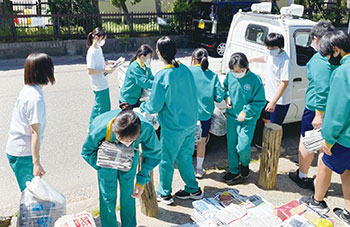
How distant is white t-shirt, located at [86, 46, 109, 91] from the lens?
5.55 metres

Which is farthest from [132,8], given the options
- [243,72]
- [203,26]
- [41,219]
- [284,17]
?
[41,219]

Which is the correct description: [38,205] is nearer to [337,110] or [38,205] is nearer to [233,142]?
[233,142]

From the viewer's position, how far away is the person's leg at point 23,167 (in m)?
3.40

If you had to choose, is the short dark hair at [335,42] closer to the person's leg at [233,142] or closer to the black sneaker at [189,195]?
the person's leg at [233,142]

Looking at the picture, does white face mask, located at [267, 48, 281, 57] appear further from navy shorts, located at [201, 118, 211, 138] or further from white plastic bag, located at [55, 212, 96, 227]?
white plastic bag, located at [55, 212, 96, 227]

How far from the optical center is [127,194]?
3441 mm

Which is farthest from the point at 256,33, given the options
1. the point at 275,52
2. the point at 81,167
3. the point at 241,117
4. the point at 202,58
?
the point at 81,167

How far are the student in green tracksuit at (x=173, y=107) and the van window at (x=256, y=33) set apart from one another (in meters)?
2.57

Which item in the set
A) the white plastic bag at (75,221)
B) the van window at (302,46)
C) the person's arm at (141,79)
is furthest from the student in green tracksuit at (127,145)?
the van window at (302,46)

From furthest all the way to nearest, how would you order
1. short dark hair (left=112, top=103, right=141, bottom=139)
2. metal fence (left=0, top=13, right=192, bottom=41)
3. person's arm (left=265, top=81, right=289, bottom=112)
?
1. metal fence (left=0, top=13, right=192, bottom=41)
2. person's arm (left=265, top=81, right=289, bottom=112)
3. short dark hair (left=112, top=103, right=141, bottom=139)

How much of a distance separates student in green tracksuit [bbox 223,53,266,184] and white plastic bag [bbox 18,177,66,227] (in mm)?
2281

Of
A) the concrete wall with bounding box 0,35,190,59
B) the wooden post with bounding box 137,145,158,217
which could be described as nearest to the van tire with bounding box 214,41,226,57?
the concrete wall with bounding box 0,35,190,59

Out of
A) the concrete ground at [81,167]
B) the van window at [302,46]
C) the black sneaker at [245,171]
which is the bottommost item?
the concrete ground at [81,167]

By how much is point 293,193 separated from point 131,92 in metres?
2.50
